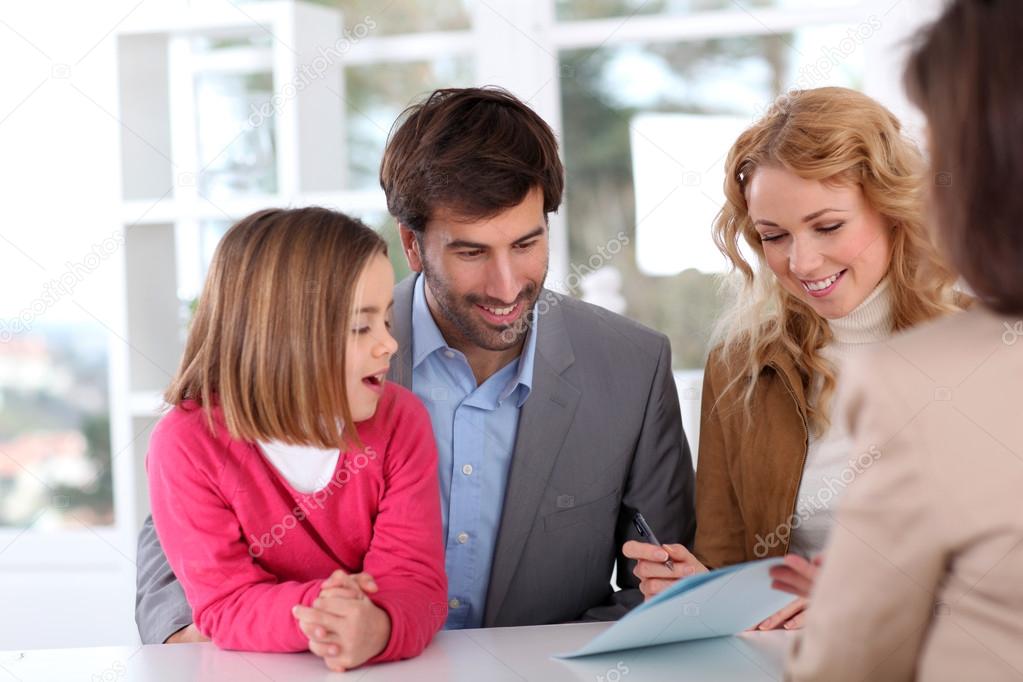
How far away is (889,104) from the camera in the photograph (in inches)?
125

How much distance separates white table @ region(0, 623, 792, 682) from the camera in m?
1.33

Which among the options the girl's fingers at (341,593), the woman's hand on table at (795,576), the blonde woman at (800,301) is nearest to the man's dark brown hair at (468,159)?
the blonde woman at (800,301)

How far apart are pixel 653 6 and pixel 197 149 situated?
1476 mm

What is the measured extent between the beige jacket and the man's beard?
1.13 m

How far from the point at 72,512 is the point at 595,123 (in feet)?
7.09

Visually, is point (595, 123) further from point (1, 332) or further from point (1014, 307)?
point (1014, 307)

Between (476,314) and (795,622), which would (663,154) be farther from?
(795,622)

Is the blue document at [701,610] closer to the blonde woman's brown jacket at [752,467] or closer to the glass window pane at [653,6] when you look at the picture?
the blonde woman's brown jacket at [752,467]

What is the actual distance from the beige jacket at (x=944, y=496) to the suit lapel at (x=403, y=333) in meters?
1.23

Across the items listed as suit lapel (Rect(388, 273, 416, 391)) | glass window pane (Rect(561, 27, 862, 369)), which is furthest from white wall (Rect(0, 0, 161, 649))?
suit lapel (Rect(388, 273, 416, 391))

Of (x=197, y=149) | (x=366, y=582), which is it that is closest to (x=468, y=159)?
(x=366, y=582)

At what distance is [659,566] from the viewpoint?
1.67 m

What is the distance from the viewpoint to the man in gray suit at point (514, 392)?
1.93 m

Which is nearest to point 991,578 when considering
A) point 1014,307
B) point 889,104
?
point 1014,307
